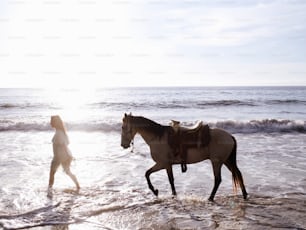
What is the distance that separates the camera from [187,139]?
23.7 ft

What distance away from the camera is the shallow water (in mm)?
5926

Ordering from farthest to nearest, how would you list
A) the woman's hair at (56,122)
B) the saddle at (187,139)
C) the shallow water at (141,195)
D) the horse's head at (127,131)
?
1. the woman's hair at (56,122)
2. the horse's head at (127,131)
3. the saddle at (187,139)
4. the shallow water at (141,195)

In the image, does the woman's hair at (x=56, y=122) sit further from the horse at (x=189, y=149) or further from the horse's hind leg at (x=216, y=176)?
the horse's hind leg at (x=216, y=176)

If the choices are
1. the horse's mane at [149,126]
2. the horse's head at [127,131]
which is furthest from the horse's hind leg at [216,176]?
the horse's head at [127,131]

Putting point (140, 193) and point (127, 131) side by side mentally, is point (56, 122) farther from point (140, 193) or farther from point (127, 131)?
point (140, 193)

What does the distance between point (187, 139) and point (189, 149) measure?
0.21 metres

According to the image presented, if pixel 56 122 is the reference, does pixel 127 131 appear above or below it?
below

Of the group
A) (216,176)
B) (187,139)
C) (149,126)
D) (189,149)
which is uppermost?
(149,126)

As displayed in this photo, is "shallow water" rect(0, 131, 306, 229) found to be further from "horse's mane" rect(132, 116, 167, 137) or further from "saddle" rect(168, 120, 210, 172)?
"horse's mane" rect(132, 116, 167, 137)

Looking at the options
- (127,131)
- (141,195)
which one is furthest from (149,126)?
(141,195)

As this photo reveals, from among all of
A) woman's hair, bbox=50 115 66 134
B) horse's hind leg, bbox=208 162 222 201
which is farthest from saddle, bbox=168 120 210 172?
woman's hair, bbox=50 115 66 134

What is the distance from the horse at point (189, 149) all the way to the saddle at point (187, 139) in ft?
0.20

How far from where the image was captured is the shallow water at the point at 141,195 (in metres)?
5.93

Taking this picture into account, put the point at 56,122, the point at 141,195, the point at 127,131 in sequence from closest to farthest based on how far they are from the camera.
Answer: the point at 127,131
the point at 141,195
the point at 56,122
